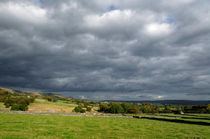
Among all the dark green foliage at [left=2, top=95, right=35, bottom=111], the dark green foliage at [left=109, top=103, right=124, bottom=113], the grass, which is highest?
the grass

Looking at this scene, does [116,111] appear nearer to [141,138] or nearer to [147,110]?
[147,110]

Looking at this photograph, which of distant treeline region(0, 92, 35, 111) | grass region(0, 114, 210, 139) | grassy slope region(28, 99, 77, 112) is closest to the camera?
grass region(0, 114, 210, 139)

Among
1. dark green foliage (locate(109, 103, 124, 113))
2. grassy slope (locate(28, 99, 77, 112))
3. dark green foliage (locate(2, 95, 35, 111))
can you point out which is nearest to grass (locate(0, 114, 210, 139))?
dark green foliage (locate(2, 95, 35, 111))

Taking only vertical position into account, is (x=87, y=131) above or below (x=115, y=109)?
above

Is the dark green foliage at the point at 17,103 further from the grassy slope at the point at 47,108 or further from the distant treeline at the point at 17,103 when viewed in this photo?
the grassy slope at the point at 47,108

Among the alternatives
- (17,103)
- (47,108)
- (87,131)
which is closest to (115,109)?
(47,108)

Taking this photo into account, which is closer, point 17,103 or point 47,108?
point 47,108

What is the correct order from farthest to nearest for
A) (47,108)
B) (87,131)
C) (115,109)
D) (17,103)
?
(115,109), (17,103), (47,108), (87,131)

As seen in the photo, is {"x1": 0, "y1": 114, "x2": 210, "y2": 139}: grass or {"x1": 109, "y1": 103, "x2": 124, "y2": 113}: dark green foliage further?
{"x1": 109, "y1": 103, "x2": 124, "y2": 113}: dark green foliage

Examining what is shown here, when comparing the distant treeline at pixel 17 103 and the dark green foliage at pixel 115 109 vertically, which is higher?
the distant treeline at pixel 17 103

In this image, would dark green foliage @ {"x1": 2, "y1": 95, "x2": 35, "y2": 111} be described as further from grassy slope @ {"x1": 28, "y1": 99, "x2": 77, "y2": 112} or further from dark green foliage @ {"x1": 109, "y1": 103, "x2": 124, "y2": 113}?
dark green foliage @ {"x1": 109, "y1": 103, "x2": 124, "y2": 113}

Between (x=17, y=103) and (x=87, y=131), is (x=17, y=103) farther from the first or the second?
(x=87, y=131)

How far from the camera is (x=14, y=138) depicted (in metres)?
20.8

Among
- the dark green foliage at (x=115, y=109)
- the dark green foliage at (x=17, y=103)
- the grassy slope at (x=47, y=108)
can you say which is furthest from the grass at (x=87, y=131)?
the dark green foliage at (x=115, y=109)
